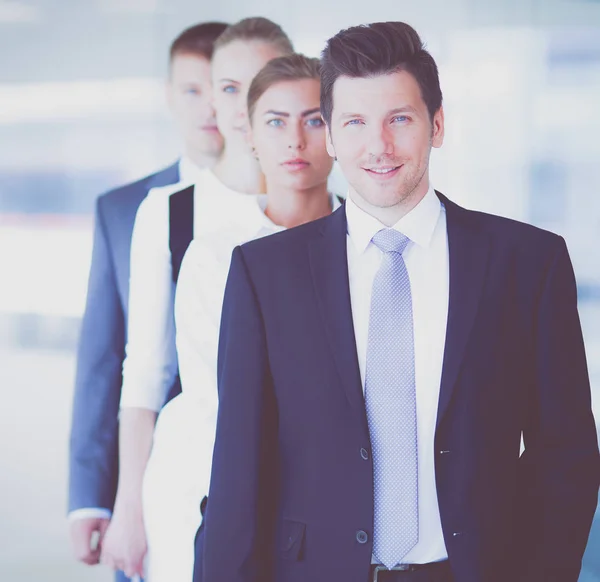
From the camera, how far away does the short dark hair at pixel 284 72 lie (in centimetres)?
235

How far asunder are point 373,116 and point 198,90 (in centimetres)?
110

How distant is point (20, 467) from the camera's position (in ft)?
12.5

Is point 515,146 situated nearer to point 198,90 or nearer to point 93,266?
point 198,90

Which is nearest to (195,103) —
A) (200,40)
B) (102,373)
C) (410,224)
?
(200,40)

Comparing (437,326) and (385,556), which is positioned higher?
(437,326)

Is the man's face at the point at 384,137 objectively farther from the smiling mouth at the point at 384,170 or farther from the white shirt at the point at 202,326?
the white shirt at the point at 202,326

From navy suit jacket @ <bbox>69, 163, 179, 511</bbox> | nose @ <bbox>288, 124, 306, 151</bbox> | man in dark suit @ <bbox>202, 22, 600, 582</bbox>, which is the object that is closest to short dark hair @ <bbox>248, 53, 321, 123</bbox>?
nose @ <bbox>288, 124, 306, 151</bbox>

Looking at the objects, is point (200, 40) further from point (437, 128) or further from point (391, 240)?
point (391, 240)

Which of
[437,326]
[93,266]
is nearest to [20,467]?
[93,266]

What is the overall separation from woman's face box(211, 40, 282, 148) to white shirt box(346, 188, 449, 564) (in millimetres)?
743

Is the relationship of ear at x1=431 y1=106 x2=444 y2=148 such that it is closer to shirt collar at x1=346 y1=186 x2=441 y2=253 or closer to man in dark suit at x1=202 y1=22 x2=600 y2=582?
man in dark suit at x1=202 y1=22 x2=600 y2=582

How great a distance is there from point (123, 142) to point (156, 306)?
120 centimetres

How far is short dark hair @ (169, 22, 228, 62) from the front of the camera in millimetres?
2893

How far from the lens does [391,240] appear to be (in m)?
1.93
